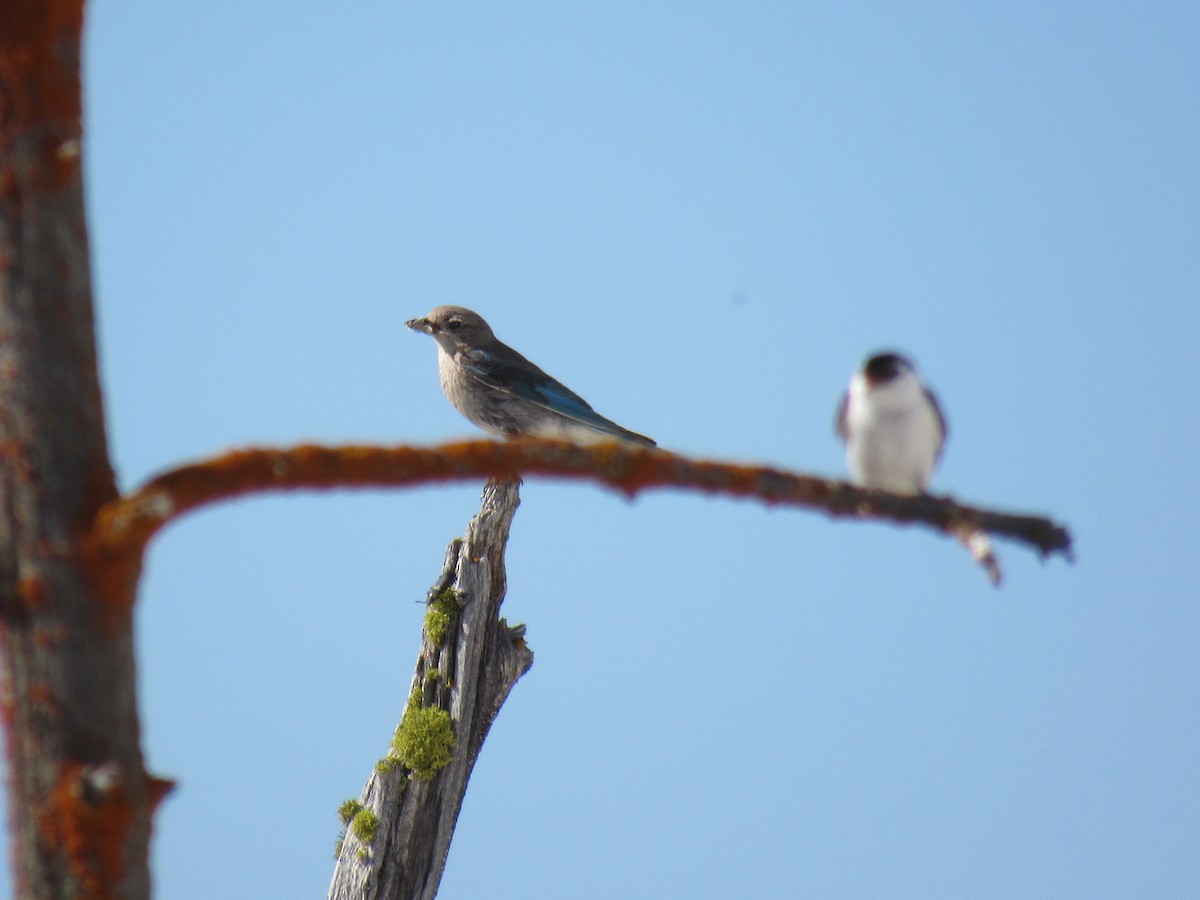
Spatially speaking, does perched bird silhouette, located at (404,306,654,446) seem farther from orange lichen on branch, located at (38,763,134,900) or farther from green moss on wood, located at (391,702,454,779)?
orange lichen on branch, located at (38,763,134,900)

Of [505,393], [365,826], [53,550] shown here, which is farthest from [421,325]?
[53,550]

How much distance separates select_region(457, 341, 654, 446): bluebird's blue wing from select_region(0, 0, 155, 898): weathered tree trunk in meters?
7.89

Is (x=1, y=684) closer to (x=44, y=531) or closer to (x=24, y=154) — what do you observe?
(x=44, y=531)

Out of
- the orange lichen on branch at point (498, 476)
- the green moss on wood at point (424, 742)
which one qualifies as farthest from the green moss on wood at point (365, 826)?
the orange lichen on branch at point (498, 476)

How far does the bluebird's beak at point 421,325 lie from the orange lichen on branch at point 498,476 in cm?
863

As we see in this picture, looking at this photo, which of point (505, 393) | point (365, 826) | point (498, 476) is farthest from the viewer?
point (505, 393)

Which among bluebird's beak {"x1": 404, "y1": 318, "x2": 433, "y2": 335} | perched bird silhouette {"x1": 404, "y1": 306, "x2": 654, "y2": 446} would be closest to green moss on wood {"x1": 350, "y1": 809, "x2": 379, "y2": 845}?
perched bird silhouette {"x1": 404, "y1": 306, "x2": 654, "y2": 446}

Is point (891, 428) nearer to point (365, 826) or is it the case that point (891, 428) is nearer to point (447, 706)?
point (447, 706)

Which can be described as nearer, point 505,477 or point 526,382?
point 505,477

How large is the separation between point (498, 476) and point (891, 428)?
10.00 feet

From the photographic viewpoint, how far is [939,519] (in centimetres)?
254

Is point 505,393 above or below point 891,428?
above

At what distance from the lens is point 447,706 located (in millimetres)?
6648

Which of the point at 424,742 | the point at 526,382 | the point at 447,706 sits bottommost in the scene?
the point at 424,742
